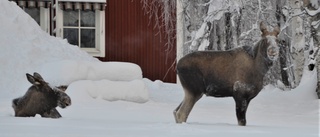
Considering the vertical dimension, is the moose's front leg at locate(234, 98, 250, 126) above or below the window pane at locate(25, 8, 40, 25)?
below

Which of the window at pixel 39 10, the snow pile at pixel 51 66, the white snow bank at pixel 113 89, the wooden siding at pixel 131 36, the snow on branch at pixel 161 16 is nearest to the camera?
the white snow bank at pixel 113 89

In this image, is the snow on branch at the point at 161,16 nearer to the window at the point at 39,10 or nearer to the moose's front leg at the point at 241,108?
the window at the point at 39,10

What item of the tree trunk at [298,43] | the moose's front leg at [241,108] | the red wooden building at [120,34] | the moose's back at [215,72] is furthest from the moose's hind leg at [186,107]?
the red wooden building at [120,34]

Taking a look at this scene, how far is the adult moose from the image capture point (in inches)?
344

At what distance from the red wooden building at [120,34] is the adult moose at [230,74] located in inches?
428

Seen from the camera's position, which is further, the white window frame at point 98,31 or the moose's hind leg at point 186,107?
the white window frame at point 98,31

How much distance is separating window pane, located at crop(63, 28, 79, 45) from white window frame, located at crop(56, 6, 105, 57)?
267mm

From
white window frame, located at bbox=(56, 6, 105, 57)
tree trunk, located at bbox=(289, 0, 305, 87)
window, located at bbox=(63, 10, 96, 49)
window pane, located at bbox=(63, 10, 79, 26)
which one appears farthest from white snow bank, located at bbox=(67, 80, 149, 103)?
window pane, located at bbox=(63, 10, 79, 26)

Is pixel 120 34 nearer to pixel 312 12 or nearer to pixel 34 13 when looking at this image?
pixel 34 13

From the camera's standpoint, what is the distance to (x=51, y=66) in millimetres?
15312

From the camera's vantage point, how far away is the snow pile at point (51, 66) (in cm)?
1470

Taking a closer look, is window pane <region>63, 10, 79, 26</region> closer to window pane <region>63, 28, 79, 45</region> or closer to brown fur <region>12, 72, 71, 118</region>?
window pane <region>63, 28, 79, 45</region>

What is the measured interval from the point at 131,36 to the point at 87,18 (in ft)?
4.40

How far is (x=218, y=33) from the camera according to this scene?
18578mm
